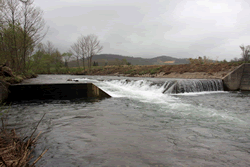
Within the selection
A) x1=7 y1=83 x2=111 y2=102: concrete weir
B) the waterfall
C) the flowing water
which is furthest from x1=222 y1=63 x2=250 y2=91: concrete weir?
x1=7 y1=83 x2=111 y2=102: concrete weir

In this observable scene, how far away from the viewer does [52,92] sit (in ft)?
27.5

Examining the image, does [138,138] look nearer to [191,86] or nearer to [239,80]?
[191,86]

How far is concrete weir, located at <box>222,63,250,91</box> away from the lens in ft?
40.9

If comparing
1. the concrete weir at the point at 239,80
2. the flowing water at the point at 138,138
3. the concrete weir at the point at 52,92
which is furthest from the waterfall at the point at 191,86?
the flowing water at the point at 138,138

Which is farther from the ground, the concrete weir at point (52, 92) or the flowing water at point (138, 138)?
the concrete weir at point (52, 92)

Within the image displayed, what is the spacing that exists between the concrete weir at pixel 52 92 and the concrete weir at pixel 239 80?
1059cm

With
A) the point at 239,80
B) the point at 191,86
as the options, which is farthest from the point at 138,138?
the point at 239,80

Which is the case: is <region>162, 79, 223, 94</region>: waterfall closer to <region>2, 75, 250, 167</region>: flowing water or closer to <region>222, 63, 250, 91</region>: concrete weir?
<region>222, 63, 250, 91</region>: concrete weir

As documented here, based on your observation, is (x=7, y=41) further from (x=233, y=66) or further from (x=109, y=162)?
(x=233, y=66)

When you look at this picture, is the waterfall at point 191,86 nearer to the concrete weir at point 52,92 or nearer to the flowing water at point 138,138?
the concrete weir at point 52,92

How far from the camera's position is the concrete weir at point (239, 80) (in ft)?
40.9

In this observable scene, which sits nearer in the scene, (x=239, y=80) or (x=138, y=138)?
(x=138, y=138)

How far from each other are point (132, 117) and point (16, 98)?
644cm

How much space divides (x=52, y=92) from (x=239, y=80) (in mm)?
14238
